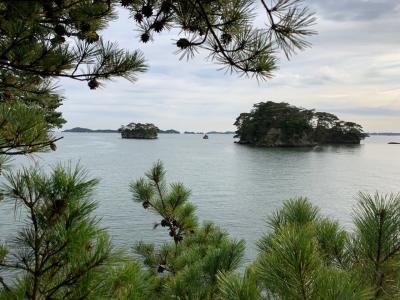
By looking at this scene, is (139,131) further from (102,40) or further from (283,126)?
(102,40)

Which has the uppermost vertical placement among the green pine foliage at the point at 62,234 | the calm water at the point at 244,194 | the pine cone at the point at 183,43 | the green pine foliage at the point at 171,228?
the pine cone at the point at 183,43

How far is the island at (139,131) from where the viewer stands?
17425 centimetres

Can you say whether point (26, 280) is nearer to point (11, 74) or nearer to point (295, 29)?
point (11, 74)

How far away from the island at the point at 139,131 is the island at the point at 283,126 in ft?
213

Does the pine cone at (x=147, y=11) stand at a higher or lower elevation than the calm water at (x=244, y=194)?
higher

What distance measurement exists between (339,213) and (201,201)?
9416 mm

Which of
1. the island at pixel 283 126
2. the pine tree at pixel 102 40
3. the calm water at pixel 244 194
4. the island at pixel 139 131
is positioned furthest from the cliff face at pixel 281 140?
the pine tree at pixel 102 40

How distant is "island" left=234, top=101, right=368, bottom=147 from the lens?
333 ft

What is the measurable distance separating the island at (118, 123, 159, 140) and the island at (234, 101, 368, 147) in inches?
2557

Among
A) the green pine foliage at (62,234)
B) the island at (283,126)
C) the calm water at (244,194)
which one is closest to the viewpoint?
the green pine foliage at (62,234)

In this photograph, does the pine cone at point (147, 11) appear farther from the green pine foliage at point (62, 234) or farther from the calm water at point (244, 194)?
the calm water at point (244, 194)

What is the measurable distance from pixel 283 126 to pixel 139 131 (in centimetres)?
8862

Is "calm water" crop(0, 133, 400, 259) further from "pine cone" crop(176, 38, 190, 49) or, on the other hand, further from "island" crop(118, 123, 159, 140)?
"island" crop(118, 123, 159, 140)

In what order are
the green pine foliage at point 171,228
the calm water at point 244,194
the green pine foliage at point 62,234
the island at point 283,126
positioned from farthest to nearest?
the island at point 283,126 → the calm water at point 244,194 → the green pine foliage at point 171,228 → the green pine foliage at point 62,234
